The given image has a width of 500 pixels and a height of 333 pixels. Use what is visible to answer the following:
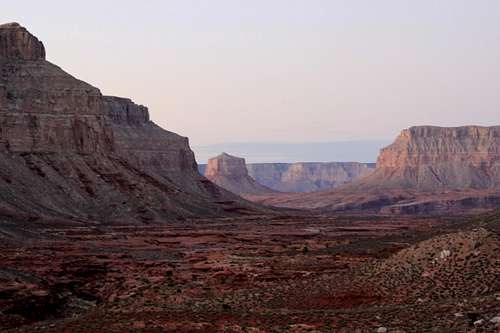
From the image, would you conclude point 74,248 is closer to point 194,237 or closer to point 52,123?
point 194,237

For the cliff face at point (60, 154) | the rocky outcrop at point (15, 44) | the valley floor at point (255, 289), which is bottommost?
the valley floor at point (255, 289)

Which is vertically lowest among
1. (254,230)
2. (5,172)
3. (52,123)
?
(254,230)

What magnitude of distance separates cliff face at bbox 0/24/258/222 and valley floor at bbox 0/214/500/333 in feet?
119

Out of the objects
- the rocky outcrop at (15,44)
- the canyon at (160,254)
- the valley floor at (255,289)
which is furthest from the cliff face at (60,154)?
the valley floor at (255,289)

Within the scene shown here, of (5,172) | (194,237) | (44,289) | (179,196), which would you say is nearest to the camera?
(44,289)

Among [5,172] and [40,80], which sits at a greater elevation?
[40,80]

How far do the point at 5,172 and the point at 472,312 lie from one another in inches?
3170

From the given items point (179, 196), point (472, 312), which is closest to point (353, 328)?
point (472, 312)

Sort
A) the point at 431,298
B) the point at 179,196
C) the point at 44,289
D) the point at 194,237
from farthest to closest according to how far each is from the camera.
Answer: the point at 179,196 → the point at 194,237 → the point at 44,289 → the point at 431,298

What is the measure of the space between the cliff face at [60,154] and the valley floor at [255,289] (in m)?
36.2

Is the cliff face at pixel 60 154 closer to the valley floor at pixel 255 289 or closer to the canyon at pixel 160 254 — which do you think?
the canyon at pixel 160 254

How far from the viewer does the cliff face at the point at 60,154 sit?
97.9 metres

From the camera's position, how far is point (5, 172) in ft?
313

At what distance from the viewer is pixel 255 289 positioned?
37.7 m
